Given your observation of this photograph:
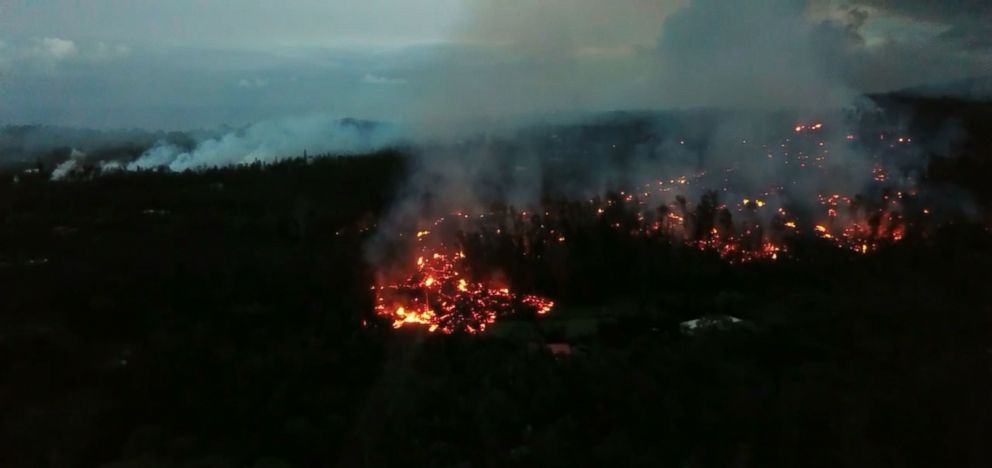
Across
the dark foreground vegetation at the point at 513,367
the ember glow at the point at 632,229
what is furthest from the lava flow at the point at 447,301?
the dark foreground vegetation at the point at 513,367

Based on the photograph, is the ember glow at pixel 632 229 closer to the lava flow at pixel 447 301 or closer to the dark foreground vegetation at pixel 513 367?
the lava flow at pixel 447 301

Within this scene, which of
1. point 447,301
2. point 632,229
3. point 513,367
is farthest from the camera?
point 632,229

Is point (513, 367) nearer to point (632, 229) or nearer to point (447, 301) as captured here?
point (447, 301)

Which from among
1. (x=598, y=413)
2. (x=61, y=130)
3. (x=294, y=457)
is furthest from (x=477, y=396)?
(x=61, y=130)

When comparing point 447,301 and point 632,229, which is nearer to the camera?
point 447,301

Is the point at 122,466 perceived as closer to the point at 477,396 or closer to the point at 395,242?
the point at 477,396

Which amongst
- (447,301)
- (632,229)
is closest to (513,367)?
(447,301)
